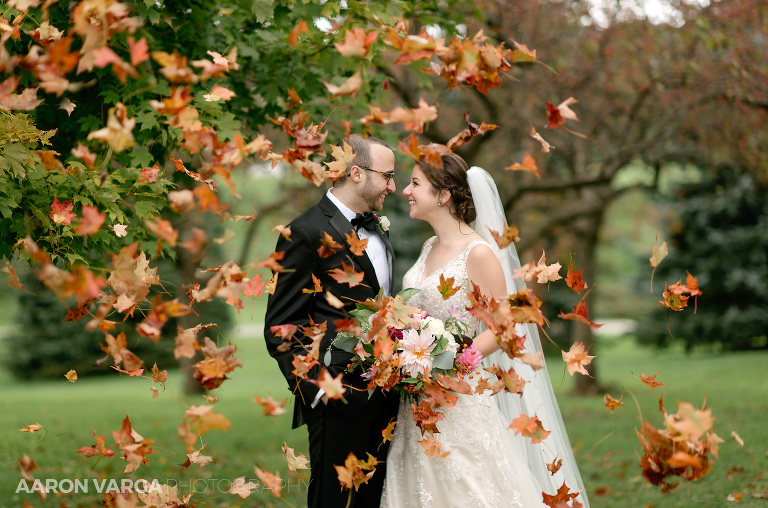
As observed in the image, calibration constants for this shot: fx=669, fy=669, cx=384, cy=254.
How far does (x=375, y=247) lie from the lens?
3.84 m

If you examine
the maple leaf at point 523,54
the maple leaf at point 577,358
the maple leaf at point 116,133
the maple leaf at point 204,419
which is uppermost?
the maple leaf at point 523,54

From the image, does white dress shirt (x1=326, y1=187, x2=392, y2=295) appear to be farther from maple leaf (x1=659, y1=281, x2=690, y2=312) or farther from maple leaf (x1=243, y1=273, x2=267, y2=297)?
maple leaf (x1=659, y1=281, x2=690, y2=312)

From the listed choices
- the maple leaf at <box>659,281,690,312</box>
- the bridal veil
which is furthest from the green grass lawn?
the maple leaf at <box>659,281,690,312</box>

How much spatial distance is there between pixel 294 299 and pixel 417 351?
2.35 ft

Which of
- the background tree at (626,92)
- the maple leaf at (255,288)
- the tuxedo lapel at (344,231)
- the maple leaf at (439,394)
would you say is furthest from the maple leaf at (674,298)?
the background tree at (626,92)

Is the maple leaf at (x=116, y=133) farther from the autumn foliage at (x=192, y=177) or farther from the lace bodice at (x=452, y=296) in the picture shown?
the lace bodice at (x=452, y=296)

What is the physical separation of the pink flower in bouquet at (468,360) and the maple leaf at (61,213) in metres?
2.10

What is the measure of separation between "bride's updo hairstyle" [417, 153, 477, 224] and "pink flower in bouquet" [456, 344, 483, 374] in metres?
0.92

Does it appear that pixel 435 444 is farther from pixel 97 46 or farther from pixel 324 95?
pixel 324 95

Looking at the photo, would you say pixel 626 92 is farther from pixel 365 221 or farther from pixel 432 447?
pixel 432 447

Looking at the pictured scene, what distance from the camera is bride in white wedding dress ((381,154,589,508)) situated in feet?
11.5

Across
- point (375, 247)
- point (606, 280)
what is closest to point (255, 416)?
point (375, 247)

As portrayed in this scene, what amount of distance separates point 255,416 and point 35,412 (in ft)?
11.9

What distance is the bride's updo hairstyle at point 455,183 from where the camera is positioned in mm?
3826
